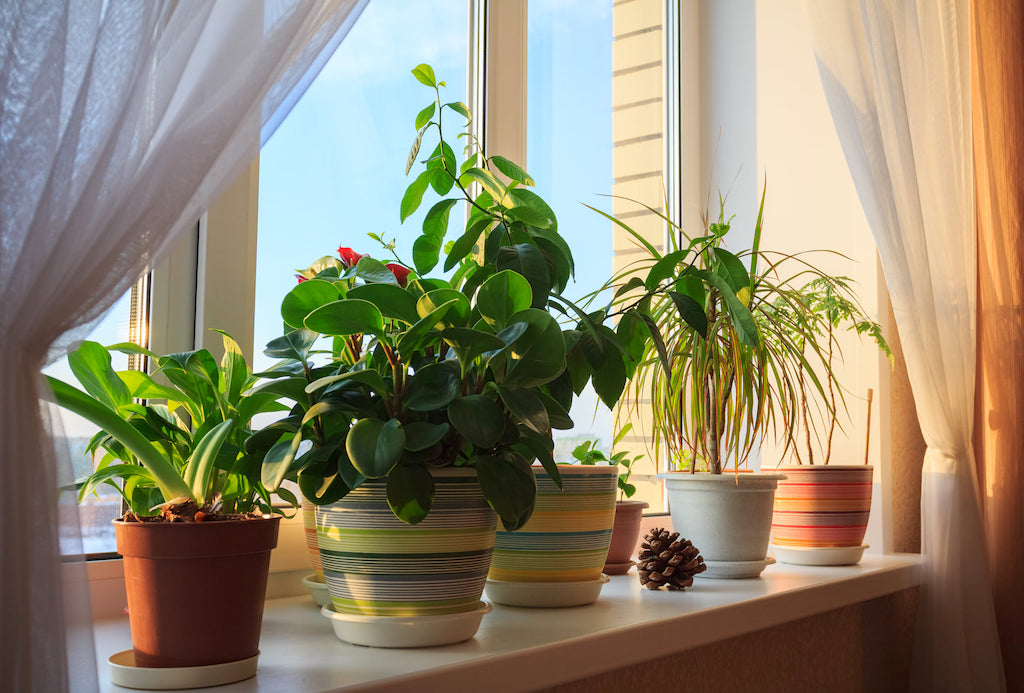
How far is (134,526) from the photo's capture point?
27.1 inches

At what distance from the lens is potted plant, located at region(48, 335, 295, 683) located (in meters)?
0.69

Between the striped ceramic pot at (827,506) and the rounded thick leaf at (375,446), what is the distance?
115 centimetres

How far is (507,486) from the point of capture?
0.83 metres

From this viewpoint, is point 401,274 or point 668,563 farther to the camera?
point 668,563

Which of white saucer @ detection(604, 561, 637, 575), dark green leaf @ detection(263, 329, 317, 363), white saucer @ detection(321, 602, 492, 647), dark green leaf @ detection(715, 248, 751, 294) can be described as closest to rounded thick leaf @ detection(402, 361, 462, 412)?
dark green leaf @ detection(263, 329, 317, 363)

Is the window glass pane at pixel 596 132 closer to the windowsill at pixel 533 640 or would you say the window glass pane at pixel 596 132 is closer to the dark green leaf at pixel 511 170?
the windowsill at pixel 533 640

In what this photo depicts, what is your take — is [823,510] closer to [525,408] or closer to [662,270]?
[662,270]

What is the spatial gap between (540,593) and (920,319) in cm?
104

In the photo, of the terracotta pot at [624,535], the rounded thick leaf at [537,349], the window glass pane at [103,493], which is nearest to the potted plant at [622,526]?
the terracotta pot at [624,535]

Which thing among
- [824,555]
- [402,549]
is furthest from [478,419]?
[824,555]

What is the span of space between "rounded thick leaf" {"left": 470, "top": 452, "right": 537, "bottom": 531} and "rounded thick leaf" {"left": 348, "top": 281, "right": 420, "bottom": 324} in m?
0.16

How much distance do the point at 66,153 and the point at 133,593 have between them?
1.16 ft

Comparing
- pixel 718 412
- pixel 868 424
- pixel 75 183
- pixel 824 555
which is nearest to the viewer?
pixel 75 183

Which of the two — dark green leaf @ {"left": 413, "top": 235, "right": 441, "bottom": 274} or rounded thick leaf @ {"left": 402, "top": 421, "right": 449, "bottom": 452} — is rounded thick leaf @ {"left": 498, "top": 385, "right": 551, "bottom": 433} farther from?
dark green leaf @ {"left": 413, "top": 235, "right": 441, "bottom": 274}
